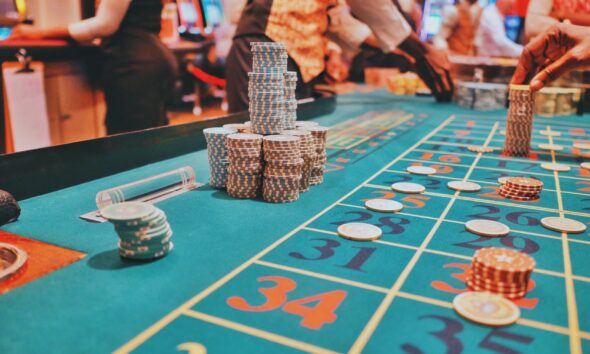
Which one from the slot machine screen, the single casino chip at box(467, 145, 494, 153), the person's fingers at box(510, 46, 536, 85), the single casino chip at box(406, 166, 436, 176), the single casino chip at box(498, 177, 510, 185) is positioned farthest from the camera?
the slot machine screen

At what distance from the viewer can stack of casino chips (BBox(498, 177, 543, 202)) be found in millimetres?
2342

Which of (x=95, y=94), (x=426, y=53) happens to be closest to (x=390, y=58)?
(x=426, y=53)

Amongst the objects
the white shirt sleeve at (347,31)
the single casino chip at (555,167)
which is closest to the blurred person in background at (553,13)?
the white shirt sleeve at (347,31)

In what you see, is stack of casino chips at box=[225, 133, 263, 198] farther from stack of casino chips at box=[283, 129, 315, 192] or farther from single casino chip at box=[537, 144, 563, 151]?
single casino chip at box=[537, 144, 563, 151]

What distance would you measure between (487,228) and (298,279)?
82 centimetres

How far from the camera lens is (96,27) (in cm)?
379

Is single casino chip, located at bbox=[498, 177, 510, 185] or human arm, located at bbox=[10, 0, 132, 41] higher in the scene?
human arm, located at bbox=[10, 0, 132, 41]

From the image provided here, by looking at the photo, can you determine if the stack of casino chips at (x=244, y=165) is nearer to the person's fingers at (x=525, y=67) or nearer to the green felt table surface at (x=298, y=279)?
the green felt table surface at (x=298, y=279)

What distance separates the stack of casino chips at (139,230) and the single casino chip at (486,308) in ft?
2.84

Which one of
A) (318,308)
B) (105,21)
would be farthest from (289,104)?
(105,21)

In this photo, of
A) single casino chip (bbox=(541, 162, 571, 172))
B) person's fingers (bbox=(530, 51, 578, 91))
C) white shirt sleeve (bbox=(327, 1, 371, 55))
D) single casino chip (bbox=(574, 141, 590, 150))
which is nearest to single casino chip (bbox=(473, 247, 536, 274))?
single casino chip (bbox=(541, 162, 571, 172))

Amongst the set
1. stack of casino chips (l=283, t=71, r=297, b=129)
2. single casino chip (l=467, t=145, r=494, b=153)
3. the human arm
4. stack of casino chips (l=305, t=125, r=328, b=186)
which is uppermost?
the human arm

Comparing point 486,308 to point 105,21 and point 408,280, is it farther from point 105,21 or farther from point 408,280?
point 105,21

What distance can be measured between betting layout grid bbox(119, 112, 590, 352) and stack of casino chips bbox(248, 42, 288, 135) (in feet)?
1.56
